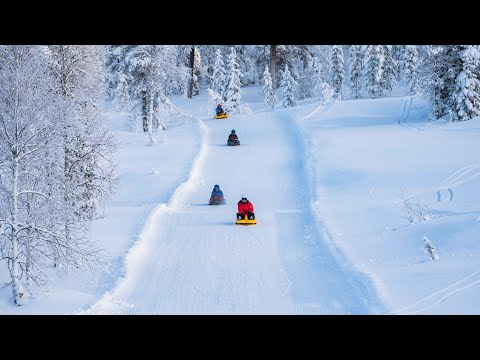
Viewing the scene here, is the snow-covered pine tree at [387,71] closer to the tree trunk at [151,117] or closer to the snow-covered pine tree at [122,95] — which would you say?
the snow-covered pine tree at [122,95]

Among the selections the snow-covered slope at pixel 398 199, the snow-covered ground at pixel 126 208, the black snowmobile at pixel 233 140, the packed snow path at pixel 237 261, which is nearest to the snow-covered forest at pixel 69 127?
the snow-covered ground at pixel 126 208

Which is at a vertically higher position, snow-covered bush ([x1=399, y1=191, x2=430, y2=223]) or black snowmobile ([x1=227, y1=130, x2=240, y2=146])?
black snowmobile ([x1=227, y1=130, x2=240, y2=146])

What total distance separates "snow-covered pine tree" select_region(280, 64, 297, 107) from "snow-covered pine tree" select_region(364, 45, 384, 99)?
811 centimetres

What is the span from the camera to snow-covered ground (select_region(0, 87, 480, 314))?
34.7ft

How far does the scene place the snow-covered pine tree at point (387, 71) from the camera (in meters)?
53.8

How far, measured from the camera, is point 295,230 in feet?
53.0

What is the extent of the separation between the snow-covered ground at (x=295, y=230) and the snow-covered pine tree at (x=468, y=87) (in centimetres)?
145

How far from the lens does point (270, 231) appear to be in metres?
16.0

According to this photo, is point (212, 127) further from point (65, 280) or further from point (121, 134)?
point (65, 280)

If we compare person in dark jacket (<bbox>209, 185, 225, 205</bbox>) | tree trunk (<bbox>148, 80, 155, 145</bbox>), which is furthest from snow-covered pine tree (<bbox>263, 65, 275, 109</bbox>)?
person in dark jacket (<bbox>209, 185, 225, 205</bbox>)

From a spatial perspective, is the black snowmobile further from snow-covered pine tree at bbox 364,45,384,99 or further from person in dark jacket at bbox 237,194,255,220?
snow-covered pine tree at bbox 364,45,384,99
